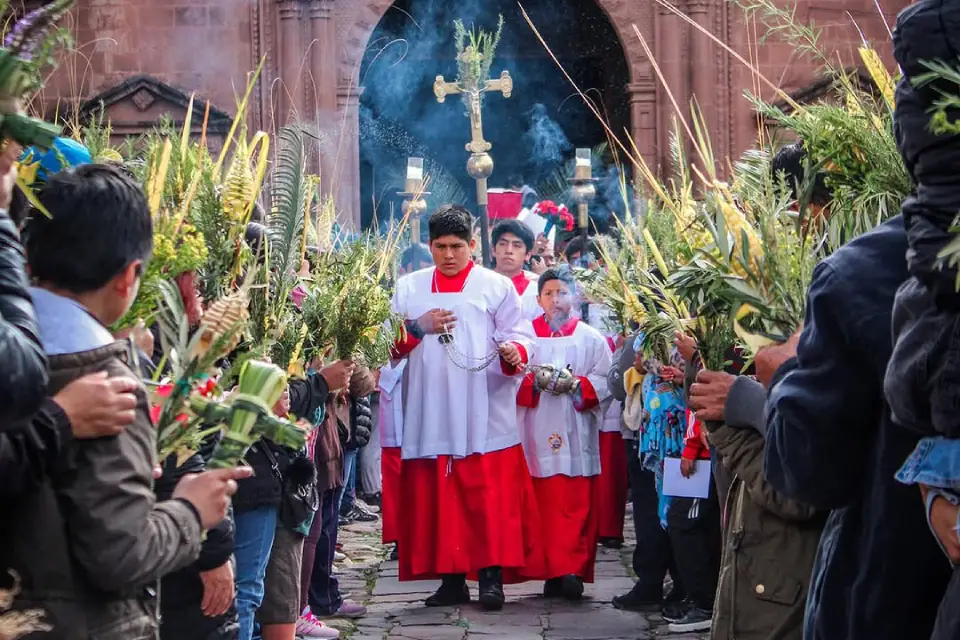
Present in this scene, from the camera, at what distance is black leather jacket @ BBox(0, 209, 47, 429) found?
2523mm

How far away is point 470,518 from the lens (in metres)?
8.81

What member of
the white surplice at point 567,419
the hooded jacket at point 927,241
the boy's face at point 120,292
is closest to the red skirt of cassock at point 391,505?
the white surplice at point 567,419

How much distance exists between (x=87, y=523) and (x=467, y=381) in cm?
587

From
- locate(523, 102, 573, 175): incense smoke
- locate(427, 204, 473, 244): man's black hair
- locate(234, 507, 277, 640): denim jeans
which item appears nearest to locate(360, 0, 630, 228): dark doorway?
locate(523, 102, 573, 175): incense smoke

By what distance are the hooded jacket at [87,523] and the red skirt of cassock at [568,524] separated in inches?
229

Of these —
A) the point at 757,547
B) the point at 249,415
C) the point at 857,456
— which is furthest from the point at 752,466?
the point at 249,415

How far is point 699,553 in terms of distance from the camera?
7742 millimetres

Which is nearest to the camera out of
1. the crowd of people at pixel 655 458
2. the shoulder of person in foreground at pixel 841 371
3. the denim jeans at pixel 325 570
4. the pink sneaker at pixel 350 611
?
the crowd of people at pixel 655 458

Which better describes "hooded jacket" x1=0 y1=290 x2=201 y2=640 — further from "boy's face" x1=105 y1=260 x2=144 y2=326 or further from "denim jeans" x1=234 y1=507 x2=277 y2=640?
"denim jeans" x1=234 y1=507 x2=277 y2=640

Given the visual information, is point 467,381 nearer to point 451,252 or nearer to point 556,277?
point 451,252

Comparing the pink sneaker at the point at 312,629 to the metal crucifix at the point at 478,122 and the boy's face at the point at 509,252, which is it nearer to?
the boy's face at the point at 509,252

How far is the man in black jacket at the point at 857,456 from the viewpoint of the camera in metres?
2.92

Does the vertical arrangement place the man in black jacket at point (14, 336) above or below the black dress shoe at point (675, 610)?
above

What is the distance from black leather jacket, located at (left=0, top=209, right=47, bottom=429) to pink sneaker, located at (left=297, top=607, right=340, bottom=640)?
5.15m
